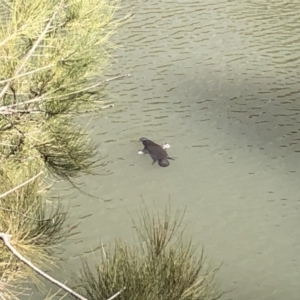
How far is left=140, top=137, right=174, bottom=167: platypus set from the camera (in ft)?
11.7

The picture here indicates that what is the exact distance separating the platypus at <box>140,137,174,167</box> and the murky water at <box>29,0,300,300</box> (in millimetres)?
62

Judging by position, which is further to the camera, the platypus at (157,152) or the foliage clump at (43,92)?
the platypus at (157,152)

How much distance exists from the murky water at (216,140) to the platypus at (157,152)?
62 mm

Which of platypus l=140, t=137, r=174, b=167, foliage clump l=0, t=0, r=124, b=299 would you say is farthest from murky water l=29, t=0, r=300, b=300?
foliage clump l=0, t=0, r=124, b=299

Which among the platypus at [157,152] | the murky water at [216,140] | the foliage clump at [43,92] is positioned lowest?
the murky water at [216,140]

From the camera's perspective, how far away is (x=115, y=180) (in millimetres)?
3512

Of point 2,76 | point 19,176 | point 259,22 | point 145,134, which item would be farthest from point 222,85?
point 2,76

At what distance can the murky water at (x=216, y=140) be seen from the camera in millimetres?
2934

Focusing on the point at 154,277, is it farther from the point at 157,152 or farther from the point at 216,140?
the point at 216,140

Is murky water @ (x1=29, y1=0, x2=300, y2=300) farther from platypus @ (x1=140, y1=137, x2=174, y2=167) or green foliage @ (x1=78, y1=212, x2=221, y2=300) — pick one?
green foliage @ (x1=78, y1=212, x2=221, y2=300)

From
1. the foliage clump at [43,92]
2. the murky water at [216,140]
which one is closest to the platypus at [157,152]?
the murky water at [216,140]

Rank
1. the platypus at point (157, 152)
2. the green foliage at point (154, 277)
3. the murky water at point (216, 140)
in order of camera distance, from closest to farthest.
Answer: the green foliage at point (154, 277)
the murky water at point (216, 140)
the platypus at point (157, 152)

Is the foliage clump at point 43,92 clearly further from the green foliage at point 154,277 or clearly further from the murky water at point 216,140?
the murky water at point 216,140

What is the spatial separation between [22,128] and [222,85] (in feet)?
11.1
